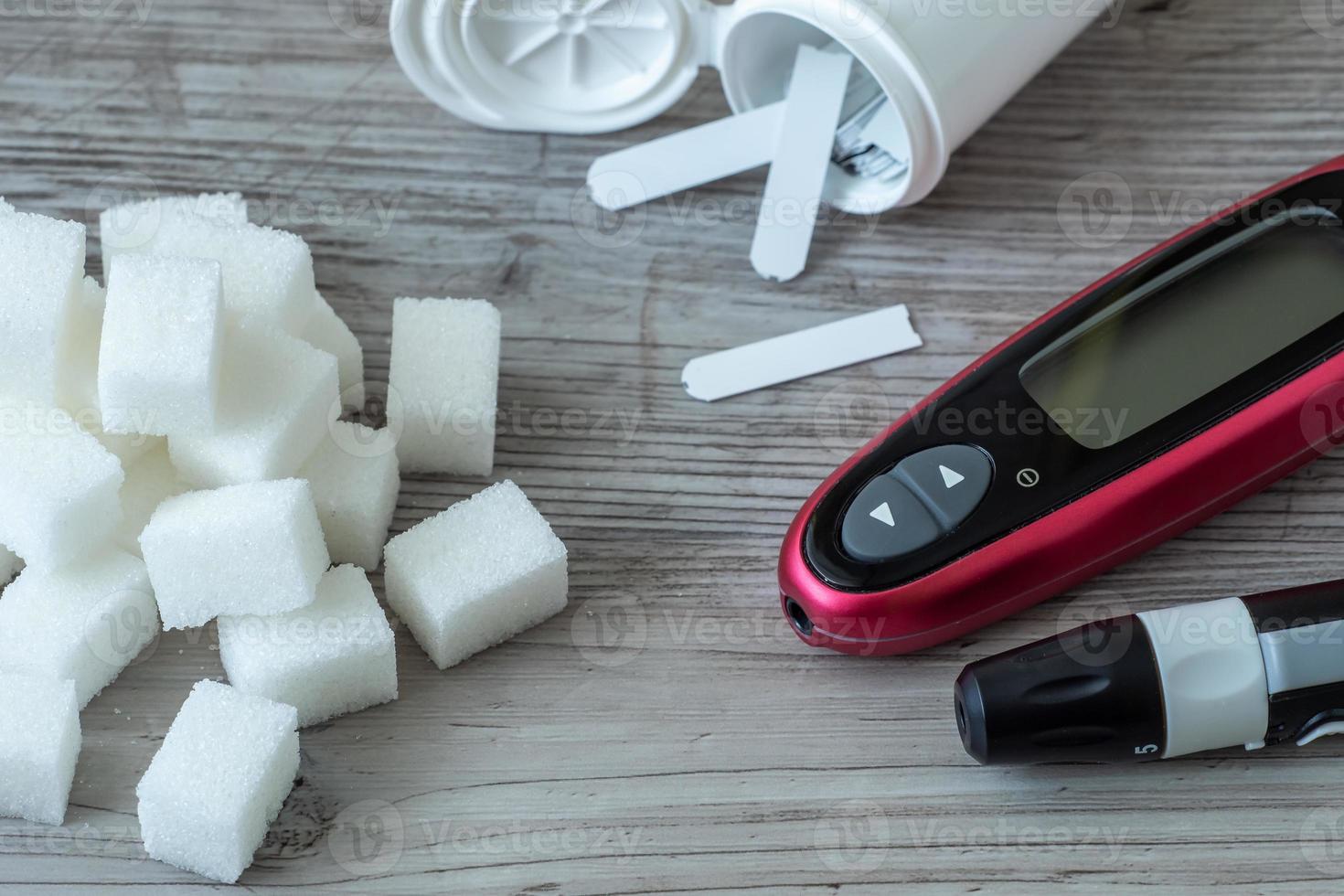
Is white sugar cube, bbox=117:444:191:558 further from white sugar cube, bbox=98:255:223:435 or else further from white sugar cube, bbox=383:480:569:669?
white sugar cube, bbox=383:480:569:669

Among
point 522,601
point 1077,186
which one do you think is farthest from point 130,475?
point 1077,186

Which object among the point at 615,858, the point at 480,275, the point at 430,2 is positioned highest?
the point at 430,2

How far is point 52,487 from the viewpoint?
0.91 m

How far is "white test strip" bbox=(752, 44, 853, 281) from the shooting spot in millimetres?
1204

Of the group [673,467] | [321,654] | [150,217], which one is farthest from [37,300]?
[673,467]

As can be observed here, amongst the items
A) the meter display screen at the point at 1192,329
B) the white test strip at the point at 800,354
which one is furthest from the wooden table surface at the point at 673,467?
the meter display screen at the point at 1192,329

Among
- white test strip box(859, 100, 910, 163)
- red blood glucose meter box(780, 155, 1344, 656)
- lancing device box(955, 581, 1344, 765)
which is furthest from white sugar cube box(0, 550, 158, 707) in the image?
white test strip box(859, 100, 910, 163)

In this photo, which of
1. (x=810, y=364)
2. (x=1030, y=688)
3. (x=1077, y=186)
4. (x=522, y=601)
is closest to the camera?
(x=1030, y=688)

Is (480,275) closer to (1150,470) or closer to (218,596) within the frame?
(218,596)

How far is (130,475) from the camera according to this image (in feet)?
3.28

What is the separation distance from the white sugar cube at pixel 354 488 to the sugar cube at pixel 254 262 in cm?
9

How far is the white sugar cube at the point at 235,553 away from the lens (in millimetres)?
909

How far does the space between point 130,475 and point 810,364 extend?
0.52 m

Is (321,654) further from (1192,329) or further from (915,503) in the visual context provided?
(1192,329)
